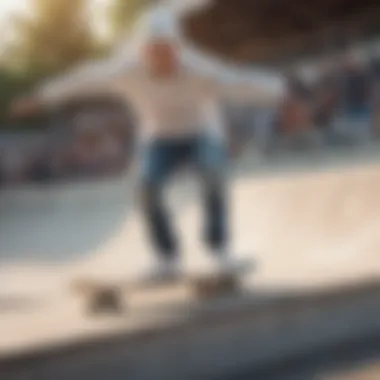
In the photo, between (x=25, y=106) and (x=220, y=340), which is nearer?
(x=25, y=106)

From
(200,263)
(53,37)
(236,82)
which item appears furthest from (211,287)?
(53,37)

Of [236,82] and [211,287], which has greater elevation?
[236,82]

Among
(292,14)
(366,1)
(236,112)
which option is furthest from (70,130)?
(366,1)

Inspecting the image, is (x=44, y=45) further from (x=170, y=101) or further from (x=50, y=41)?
(x=170, y=101)

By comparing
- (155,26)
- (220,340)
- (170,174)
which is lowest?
(220,340)

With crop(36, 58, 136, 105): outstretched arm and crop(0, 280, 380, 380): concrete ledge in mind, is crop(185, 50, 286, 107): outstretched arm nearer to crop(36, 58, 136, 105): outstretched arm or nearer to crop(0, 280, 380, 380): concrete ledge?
crop(36, 58, 136, 105): outstretched arm

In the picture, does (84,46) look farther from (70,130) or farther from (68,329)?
(68,329)

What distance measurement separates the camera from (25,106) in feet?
3.30

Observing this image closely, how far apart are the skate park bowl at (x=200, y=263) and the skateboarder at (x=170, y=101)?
0.06 feet

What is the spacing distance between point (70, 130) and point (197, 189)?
172 mm

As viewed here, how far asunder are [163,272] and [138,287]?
0.11 feet

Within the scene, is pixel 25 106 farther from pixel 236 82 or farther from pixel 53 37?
pixel 236 82

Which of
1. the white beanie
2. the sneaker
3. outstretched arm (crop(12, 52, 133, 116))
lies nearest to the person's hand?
outstretched arm (crop(12, 52, 133, 116))

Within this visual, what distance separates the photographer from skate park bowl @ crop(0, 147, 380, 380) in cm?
101
